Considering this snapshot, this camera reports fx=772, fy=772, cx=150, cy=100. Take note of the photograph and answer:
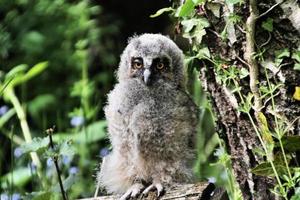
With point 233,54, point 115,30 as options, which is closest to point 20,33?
point 115,30

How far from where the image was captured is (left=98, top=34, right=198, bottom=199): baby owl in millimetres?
3174

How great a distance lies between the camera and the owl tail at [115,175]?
327 cm

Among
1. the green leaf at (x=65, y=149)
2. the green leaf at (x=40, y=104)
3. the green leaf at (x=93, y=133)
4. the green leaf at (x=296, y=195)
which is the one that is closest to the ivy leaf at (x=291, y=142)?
the green leaf at (x=296, y=195)

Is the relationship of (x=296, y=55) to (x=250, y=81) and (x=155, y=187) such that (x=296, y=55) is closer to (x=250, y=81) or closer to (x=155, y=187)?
(x=250, y=81)

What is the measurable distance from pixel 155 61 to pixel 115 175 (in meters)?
0.52

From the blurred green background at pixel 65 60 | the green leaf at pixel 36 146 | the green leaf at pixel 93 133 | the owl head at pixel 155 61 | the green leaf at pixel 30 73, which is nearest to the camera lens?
the green leaf at pixel 36 146

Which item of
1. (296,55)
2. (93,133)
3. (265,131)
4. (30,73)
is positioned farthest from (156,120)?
(93,133)

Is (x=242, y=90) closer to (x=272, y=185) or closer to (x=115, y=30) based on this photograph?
(x=272, y=185)

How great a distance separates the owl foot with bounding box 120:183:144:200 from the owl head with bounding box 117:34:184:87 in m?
0.42

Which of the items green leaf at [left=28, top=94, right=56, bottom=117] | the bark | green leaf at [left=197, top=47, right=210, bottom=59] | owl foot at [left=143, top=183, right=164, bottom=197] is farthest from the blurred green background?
green leaf at [left=197, top=47, right=210, bottom=59]

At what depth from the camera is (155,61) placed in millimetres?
3295

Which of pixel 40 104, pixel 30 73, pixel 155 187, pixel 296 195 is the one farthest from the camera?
pixel 40 104

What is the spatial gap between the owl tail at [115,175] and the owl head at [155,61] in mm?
354

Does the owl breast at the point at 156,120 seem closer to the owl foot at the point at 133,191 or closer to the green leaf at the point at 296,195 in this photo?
the owl foot at the point at 133,191
